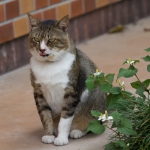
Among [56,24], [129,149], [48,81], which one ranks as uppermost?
[56,24]

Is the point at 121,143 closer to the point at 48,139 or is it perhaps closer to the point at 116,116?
the point at 116,116

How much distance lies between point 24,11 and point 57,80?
97.2 inches

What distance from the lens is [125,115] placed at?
15.6 feet

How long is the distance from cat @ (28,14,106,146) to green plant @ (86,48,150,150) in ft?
1.21

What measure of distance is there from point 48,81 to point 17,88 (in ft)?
5.53

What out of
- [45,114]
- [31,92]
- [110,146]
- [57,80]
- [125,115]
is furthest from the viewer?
[31,92]

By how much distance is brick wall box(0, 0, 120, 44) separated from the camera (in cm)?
701

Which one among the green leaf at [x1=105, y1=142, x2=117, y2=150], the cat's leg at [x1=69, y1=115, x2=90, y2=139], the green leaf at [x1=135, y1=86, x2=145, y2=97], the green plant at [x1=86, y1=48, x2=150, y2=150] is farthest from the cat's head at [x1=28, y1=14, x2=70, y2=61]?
the green leaf at [x1=105, y1=142, x2=117, y2=150]

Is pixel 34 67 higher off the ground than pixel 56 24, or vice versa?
pixel 56 24

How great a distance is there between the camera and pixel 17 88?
6586 millimetres

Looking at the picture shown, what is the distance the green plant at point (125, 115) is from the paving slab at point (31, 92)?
340mm

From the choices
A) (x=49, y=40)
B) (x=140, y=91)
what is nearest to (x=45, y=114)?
(x=49, y=40)

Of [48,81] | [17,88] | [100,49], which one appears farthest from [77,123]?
[100,49]

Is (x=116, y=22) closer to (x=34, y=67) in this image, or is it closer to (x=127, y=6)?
(x=127, y=6)
